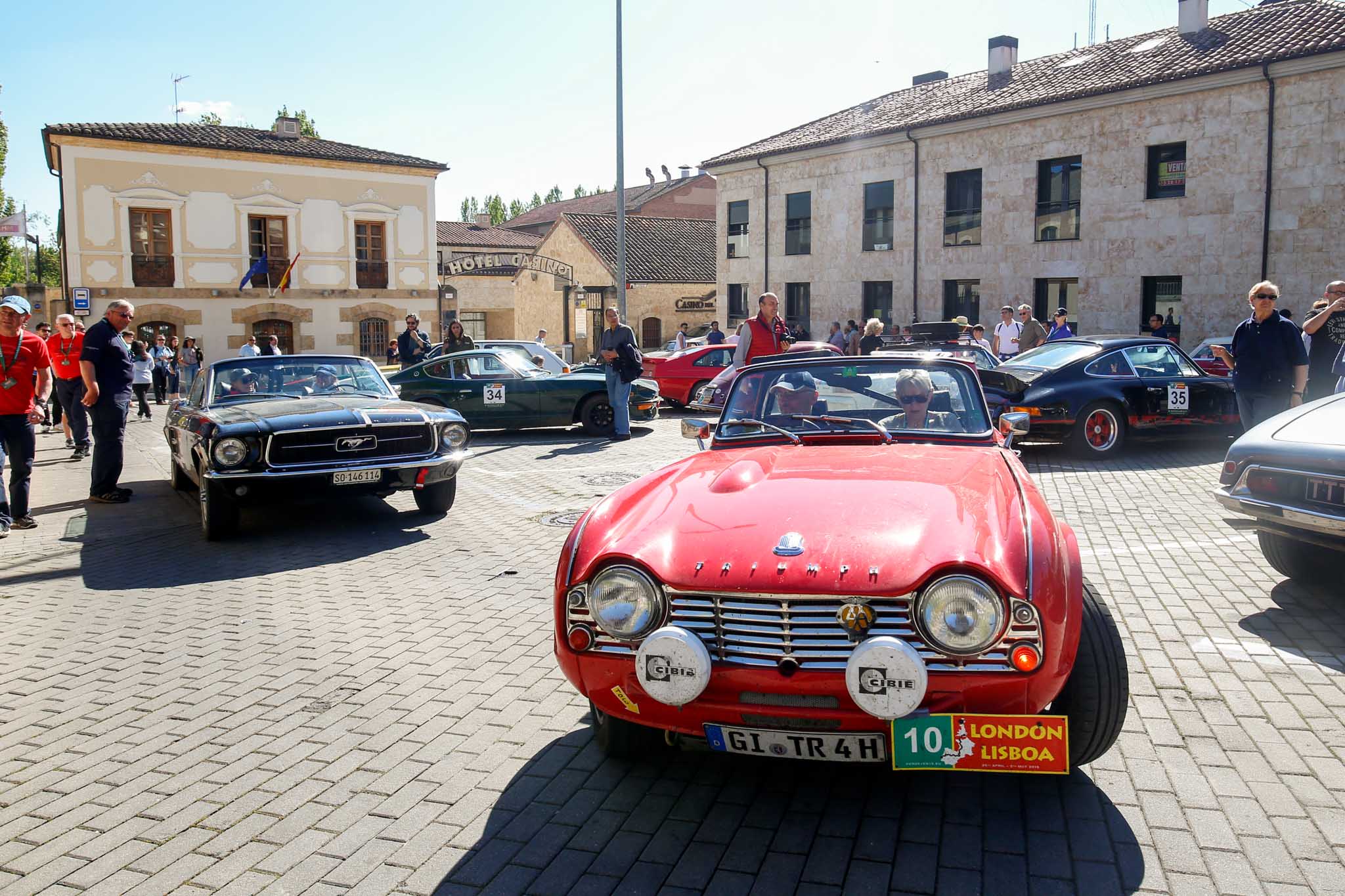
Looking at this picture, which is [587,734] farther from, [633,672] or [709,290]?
[709,290]

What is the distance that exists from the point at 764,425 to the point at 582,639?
1758 mm

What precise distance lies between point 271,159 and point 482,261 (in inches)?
534

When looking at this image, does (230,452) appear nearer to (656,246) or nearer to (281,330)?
(281,330)

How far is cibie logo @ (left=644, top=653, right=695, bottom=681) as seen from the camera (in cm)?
321

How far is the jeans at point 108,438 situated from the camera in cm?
996

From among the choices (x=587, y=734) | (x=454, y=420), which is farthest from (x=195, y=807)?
(x=454, y=420)

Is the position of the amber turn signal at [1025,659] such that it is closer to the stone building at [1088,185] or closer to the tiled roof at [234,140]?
the stone building at [1088,185]

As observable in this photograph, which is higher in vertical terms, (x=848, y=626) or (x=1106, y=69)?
(x=1106, y=69)

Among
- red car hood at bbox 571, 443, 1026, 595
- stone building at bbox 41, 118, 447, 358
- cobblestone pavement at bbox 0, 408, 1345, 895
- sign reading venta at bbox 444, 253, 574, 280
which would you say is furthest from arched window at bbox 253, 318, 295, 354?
red car hood at bbox 571, 443, 1026, 595

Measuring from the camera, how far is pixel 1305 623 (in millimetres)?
5531

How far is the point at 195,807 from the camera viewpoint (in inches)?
143

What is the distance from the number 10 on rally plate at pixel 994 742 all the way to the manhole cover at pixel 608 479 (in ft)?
25.7

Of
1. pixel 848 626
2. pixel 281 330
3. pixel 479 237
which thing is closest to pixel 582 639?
pixel 848 626

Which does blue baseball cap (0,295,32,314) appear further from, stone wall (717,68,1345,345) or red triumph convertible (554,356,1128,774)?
stone wall (717,68,1345,345)
